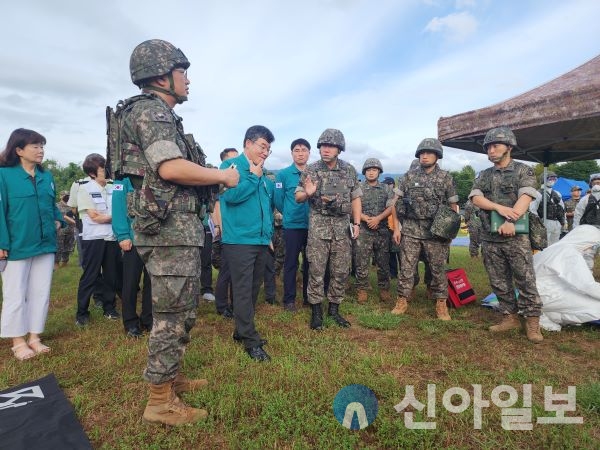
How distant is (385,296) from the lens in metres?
6.17

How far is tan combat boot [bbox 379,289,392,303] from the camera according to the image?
6125 mm

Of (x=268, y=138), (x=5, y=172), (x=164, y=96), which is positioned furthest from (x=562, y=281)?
(x=5, y=172)

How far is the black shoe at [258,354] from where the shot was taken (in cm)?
349

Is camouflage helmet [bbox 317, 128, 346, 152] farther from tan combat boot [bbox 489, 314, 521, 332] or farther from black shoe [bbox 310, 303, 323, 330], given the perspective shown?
tan combat boot [bbox 489, 314, 521, 332]

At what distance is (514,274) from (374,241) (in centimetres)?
261

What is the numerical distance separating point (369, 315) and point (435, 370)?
167 centimetres

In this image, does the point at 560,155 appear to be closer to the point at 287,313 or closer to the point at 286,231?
the point at 286,231

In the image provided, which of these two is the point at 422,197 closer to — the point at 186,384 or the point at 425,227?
the point at 425,227

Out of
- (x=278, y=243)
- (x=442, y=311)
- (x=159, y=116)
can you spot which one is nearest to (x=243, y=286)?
(x=159, y=116)

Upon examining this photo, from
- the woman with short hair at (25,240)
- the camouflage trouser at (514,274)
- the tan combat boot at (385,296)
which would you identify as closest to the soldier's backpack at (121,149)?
the woman with short hair at (25,240)

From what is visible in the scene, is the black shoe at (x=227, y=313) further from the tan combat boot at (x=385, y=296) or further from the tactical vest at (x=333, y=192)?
the tan combat boot at (x=385, y=296)

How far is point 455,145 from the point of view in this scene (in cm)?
680

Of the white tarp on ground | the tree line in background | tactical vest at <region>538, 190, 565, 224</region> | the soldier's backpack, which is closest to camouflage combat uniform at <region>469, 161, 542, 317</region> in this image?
the white tarp on ground

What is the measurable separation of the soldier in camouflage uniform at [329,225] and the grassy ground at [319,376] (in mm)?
401
